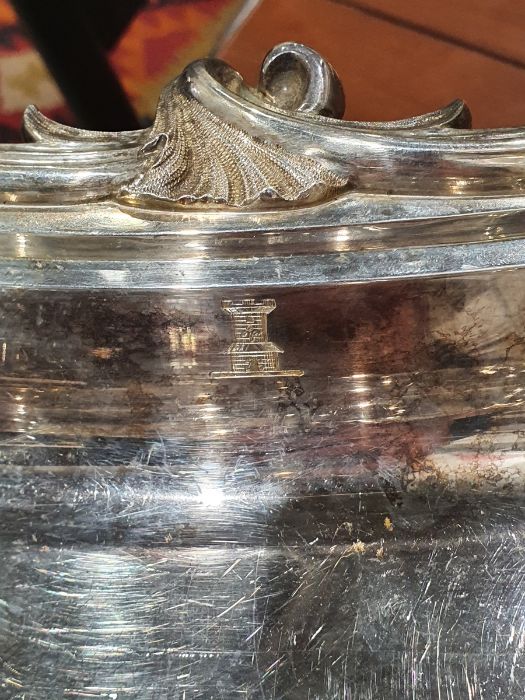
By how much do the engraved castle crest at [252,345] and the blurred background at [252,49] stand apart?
391mm

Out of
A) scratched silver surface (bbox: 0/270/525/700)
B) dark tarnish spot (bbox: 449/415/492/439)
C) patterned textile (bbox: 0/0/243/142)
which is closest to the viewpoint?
scratched silver surface (bbox: 0/270/525/700)

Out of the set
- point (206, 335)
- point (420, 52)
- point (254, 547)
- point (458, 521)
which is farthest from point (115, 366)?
point (420, 52)

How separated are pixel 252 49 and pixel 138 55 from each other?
0.60 feet

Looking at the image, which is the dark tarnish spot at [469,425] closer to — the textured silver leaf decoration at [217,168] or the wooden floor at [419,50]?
the textured silver leaf decoration at [217,168]

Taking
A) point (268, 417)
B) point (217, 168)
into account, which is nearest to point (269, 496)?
point (268, 417)

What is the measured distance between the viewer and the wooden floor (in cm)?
81

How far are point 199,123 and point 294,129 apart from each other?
0.31 feet

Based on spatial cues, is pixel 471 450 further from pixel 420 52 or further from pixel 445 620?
pixel 420 52

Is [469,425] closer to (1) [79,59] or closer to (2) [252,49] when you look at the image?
(2) [252,49]

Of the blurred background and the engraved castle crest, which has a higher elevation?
the blurred background

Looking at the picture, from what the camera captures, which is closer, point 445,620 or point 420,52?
point 445,620

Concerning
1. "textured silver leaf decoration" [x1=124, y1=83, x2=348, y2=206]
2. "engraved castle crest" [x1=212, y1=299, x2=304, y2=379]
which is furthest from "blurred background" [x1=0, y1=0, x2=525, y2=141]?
"engraved castle crest" [x1=212, y1=299, x2=304, y2=379]

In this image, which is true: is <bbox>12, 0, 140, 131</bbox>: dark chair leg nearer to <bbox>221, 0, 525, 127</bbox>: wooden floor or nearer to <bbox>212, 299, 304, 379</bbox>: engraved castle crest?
<bbox>221, 0, 525, 127</bbox>: wooden floor

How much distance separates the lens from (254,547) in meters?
0.62
